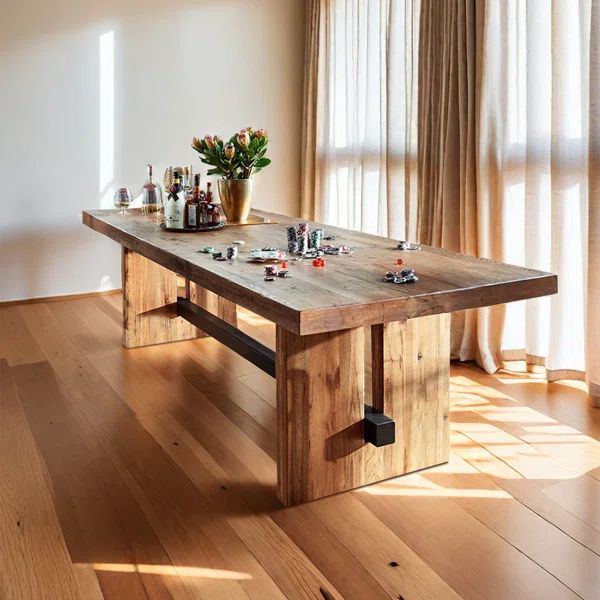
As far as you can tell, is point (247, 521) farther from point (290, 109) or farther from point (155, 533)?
point (290, 109)

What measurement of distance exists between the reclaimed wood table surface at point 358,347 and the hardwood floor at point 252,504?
0.31 ft

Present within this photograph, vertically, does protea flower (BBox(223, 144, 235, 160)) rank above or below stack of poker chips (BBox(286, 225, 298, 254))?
above

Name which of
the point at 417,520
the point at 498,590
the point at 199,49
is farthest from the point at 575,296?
the point at 199,49

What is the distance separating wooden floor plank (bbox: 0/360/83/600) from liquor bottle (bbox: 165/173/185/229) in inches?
38.1

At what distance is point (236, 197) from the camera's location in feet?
10.2

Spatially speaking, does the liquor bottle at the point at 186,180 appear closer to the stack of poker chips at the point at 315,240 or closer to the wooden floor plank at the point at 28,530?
the stack of poker chips at the point at 315,240

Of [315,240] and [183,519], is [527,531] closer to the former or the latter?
[183,519]

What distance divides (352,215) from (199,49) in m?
1.54

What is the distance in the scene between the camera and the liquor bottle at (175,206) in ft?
9.53

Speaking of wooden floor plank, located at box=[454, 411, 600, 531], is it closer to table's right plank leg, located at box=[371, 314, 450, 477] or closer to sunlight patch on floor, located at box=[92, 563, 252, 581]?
table's right plank leg, located at box=[371, 314, 450, 477]

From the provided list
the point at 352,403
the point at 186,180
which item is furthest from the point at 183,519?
the point at 186,180

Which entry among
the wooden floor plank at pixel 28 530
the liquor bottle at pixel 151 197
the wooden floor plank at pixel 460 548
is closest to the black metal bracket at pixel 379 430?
the wooden floor plank at pixel 460 548

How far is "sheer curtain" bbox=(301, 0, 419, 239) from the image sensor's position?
3871 millimetres

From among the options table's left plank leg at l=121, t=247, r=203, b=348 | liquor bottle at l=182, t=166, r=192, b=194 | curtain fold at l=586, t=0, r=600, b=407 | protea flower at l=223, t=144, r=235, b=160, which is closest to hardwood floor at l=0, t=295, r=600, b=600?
curtain fold at l=586, t=0, r=600, b=407
